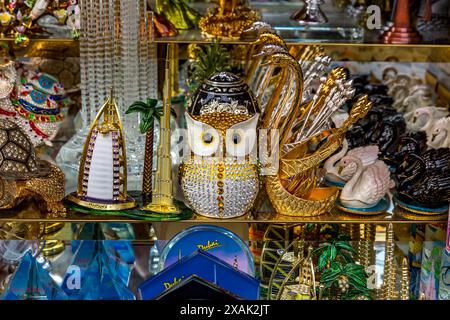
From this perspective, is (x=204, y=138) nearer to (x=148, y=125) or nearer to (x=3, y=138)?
(x=148, y=125)

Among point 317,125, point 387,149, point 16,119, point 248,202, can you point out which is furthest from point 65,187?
point 387,149

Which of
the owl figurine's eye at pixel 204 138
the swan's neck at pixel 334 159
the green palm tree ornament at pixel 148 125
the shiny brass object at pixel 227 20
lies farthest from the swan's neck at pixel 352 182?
the shiny brass object at pixel 227 20

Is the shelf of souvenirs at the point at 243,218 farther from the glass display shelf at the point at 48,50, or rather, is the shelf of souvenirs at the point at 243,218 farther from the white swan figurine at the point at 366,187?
the glass display shelf at the point at 48,50

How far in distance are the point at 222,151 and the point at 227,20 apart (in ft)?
2.05

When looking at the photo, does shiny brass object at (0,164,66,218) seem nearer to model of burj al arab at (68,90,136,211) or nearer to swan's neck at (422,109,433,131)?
model of burj al arab at (68,90,136,211)

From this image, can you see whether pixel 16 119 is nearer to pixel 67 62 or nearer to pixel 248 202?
pixel 67 62

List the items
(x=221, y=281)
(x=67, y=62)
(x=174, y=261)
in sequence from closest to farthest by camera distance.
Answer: (x=221, y=281) → (x=174, y=261) → (x=67, y=62)

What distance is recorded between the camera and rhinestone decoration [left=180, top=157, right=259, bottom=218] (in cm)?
228

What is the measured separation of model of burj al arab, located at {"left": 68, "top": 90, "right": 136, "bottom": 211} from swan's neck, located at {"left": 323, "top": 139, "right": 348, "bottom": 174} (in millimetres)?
546

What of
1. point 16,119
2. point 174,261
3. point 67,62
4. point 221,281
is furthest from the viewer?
point 67,62

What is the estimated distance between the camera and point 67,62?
3.08 m

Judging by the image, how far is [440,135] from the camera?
2.74 metres

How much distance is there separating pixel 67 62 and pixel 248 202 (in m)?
1.03

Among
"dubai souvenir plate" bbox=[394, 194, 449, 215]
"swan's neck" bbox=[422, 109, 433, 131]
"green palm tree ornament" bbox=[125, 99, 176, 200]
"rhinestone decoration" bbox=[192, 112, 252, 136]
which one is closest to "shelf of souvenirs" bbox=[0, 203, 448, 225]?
"dubai souvenir plate" bbox=[394, 194, 449, 215]
